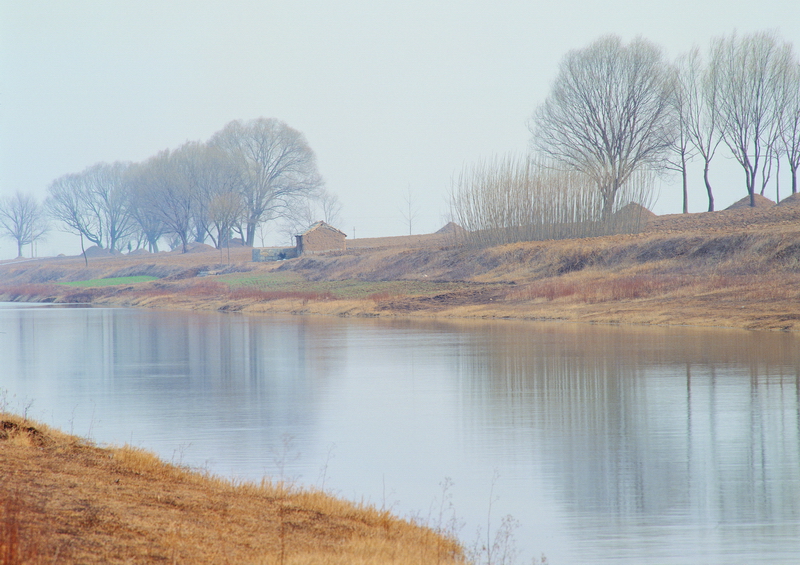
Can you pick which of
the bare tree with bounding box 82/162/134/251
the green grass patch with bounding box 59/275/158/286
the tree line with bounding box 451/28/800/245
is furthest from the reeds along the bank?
the bare tree with bounding box 82/162/134/251

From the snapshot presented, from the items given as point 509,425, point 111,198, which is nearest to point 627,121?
point 509,425

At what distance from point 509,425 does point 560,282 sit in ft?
104

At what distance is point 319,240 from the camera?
265 ft

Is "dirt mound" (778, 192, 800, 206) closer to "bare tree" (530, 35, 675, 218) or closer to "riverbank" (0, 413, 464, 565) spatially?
"bare tree" (530, 35, 675, 218)

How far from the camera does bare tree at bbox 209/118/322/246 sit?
10550 centimetres

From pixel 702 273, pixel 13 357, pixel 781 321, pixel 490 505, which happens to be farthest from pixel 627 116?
pixel 490 505

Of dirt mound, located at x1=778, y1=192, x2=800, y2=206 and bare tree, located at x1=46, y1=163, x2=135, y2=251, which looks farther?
bare tree, located at x1=46, y1=163, x2=135, y2=251

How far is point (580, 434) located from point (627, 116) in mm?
53448

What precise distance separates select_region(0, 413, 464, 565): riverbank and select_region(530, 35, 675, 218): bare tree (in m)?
54.2

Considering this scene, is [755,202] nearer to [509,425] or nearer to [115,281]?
[509,425]

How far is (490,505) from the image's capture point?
30.9 ft

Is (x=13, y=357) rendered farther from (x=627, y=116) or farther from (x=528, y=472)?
(x=627, y=116)

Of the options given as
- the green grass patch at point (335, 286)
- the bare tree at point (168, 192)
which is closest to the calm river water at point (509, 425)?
the green grass patch at point (335, 286)

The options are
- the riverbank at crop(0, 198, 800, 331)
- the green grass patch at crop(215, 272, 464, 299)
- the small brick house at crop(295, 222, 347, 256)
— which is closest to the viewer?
the riverbank at crop(0, 198, 800, 331)
